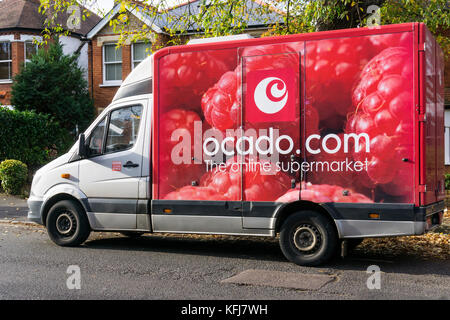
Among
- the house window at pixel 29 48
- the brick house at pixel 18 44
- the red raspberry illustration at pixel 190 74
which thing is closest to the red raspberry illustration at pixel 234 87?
the red raspberry illustration at pixel 190 74

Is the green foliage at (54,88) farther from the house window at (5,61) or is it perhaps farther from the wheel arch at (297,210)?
the wheel arch at (297,210)

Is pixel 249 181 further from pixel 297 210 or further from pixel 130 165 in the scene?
pixel 130 165

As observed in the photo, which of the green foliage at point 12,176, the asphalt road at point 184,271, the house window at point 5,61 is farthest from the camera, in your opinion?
the house window at point 5,61

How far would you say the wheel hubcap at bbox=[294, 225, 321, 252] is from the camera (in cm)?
721

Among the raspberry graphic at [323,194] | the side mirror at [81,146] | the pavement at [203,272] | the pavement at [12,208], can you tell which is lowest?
the pavement at [203,272]

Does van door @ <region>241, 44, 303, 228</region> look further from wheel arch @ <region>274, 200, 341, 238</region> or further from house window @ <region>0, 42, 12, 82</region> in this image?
house window @ <region>0, 42, 12, 82</region>

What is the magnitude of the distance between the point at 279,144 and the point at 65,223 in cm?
383

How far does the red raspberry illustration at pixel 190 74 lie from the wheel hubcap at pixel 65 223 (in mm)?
2409

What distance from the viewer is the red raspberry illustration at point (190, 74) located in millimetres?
7738

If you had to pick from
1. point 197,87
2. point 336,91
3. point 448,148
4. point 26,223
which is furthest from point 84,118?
point 336,91

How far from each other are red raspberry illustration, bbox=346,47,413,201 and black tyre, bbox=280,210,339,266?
878mm

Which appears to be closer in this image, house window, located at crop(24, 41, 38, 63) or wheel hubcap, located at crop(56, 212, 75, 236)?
wheel hubcap, located at crop(56, 212, 75, 236)

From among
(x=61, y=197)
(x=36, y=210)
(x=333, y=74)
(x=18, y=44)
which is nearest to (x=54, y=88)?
A: (x=18, y=44)

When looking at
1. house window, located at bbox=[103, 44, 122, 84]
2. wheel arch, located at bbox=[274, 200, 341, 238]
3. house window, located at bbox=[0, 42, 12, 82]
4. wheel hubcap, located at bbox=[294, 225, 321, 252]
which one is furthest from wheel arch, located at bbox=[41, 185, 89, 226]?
house window, located at bbox=[0, 42, 12, 82]
